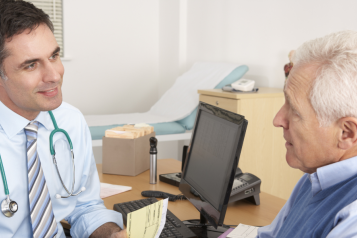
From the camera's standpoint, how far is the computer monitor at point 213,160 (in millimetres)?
1046

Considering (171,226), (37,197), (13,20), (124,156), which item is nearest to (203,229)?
(171,226)

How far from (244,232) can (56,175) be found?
696 mm

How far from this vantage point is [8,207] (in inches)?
44.7

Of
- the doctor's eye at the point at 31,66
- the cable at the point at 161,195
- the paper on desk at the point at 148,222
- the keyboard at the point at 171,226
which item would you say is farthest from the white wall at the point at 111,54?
the paper on desk at the point at 148,222

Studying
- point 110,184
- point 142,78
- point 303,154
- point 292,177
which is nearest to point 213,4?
point 142,78

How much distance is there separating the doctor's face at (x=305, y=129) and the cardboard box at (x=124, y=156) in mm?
1146

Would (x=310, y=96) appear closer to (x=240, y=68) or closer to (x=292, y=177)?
(x=292, y=177)

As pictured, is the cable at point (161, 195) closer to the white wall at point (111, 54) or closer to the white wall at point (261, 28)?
the white wall at point (261, 28)

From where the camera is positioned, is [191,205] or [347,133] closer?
[347,133]

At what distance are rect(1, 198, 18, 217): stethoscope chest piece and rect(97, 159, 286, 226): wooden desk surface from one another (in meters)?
0.46

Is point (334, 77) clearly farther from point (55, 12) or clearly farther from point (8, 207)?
Result: point (55, 12)

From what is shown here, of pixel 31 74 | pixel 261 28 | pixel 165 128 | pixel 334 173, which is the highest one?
pixel 261 28

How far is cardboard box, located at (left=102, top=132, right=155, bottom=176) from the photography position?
1.94 meters

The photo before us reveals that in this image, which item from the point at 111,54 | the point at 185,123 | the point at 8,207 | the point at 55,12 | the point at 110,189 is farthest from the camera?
the point at 111,54
